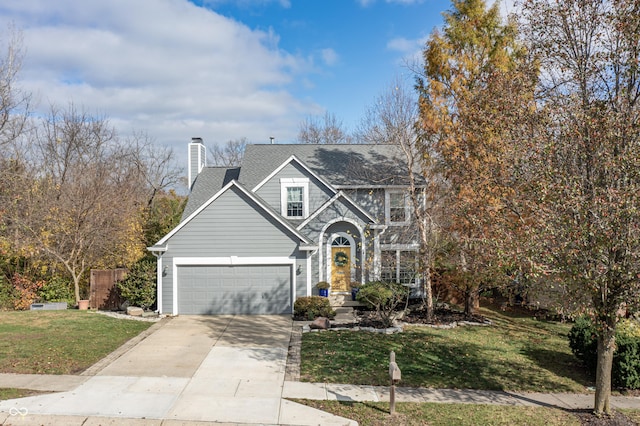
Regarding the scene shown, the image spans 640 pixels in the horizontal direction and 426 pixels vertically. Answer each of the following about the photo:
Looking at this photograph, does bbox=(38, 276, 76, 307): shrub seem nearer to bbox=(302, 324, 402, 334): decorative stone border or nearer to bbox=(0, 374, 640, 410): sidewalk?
bbox=(0, 374, 640, 410): sidewalk

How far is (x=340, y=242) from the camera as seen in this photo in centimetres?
1953

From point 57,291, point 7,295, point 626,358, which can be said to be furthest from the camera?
point 57,291

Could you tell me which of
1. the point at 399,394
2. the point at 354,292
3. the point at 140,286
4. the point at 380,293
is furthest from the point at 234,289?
the point at 399,394


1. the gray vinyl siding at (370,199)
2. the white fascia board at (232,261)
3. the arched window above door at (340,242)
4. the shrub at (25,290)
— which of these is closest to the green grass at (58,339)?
the shrub at (25,290)

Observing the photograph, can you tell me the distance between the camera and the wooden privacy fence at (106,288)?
60.5ft

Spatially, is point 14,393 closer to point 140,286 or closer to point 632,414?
point 140,286

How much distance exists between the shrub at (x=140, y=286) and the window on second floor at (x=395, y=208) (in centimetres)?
1042

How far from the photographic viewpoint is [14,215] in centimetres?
1820

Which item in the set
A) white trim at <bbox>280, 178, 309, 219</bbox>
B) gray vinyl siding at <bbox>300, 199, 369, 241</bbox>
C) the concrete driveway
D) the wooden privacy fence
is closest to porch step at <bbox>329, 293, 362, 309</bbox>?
gray vinyl siding at <bbox>300, 199, 369, 241</bbox>

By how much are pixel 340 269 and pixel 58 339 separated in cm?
1095

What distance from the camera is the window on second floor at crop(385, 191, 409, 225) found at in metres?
20.0

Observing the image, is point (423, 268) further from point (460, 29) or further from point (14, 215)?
point (14, 215)

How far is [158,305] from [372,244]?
9155mm

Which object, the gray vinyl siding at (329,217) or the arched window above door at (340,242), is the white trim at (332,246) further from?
the gray vinyl siding at (329,217)
